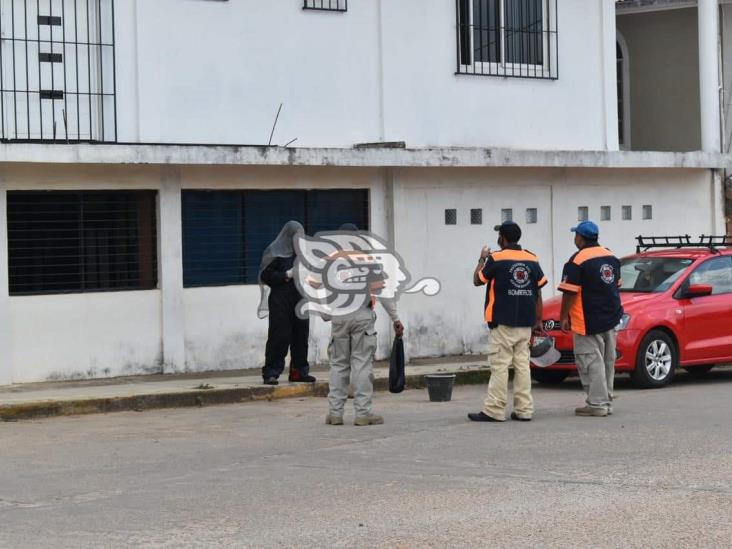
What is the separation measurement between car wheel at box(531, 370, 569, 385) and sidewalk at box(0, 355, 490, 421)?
0.80m

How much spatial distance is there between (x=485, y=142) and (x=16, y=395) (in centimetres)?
761

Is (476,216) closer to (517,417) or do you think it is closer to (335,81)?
(335,81)

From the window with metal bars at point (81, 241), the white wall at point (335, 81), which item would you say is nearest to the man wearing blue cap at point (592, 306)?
the white wall at point (335, 81)

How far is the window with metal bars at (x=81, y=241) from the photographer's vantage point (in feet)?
50.3

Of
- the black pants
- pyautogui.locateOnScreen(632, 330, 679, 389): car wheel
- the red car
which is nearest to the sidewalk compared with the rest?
the black pants

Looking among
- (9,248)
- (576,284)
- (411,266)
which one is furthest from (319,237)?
(576,284)

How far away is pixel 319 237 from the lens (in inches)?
667

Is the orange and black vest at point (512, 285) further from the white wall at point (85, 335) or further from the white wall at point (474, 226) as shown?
the white wall at point (474, 226)

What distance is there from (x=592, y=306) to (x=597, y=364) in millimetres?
540

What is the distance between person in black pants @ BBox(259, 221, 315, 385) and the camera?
15023 mm

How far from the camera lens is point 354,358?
12.1 m

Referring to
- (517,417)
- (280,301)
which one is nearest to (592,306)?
(517,417)

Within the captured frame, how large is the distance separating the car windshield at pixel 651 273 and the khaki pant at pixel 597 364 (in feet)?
9.88

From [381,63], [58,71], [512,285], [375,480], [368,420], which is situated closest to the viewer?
[375,480]
